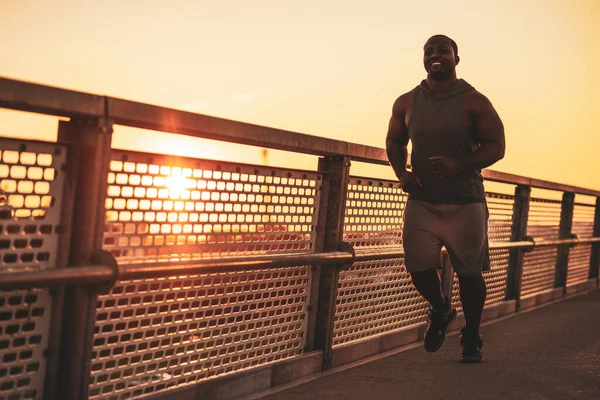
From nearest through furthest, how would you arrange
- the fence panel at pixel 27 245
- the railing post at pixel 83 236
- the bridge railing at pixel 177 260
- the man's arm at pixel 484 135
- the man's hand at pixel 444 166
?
1. the fence panel at pixel 27 245
2. the bridge railing at pixel 177 260
3. the railing post at pixel 83 236
4. the man's hand at pixel 444 166
5. the man's arm at pixel 484 135

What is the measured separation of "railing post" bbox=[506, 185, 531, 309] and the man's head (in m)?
4.07

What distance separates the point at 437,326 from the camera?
224 inches

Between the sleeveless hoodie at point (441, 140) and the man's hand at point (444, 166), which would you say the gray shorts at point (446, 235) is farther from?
the man's hand at point (444, 166)

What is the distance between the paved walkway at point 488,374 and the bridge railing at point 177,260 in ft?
0.79

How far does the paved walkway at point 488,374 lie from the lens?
467 cm

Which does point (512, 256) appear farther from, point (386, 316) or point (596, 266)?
point (596, 266)

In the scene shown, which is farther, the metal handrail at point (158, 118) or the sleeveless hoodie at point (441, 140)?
the sleeveless hoodie at point (441, 140)

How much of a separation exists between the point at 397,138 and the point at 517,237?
13.1ft

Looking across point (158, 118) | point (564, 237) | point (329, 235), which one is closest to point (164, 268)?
point (158, 118)

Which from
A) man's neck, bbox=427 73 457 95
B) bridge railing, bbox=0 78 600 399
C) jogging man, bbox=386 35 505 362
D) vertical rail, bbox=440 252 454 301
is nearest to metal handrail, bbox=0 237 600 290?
bridge railing, bbox=0 78 600 399

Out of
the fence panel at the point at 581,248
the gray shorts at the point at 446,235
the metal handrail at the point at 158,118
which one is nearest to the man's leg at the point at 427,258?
the gray shorts at the point at 446,235

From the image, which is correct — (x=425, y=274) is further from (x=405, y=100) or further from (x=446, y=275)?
(x=446, y=275)

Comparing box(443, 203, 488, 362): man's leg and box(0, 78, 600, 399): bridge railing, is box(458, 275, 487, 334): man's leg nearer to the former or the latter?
box(443, 203, 488, 362): man's leg

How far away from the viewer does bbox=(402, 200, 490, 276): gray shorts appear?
550cm
